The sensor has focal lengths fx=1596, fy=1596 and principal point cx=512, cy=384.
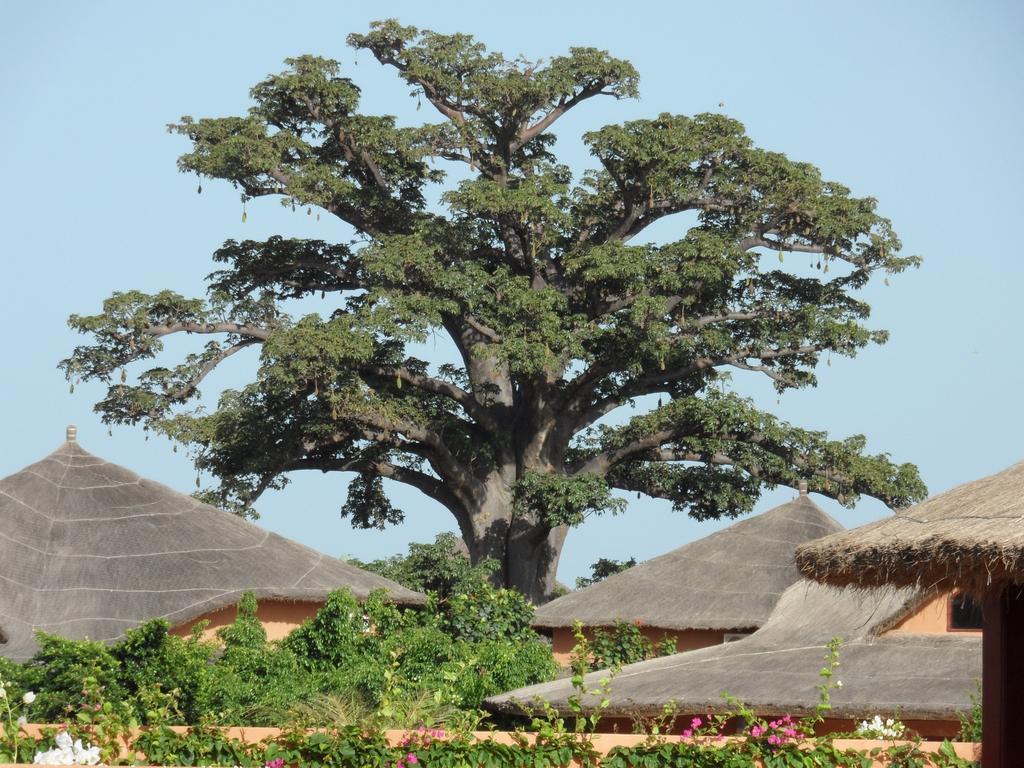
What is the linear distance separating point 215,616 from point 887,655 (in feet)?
22.4

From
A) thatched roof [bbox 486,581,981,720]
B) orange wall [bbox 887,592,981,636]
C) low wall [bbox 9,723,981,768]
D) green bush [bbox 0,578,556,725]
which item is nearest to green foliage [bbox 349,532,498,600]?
green bush [bbox 0,578,556,725]

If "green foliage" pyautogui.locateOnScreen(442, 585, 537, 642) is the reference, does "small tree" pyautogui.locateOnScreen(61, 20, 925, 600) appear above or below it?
above

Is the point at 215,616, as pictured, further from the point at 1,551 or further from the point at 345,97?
the point at 345,97

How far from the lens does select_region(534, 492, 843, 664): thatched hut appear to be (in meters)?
19.7

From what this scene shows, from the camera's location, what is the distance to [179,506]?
56.5 feet

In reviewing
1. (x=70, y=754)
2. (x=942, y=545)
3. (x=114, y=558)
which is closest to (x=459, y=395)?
(x=114, y=558)

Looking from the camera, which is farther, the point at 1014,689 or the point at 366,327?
the point at 366,327

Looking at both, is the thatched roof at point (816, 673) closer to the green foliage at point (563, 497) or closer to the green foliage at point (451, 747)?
the green foliage at point (451, 747)

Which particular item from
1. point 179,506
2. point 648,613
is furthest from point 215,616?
point 648,613

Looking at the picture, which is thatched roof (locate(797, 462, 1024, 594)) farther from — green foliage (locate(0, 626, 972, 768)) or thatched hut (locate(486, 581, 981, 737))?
Answer: thatched hut (locate(486, 581, 981, 737))

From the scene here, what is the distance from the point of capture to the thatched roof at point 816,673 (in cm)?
1333

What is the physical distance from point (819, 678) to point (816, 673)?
7.7 inches

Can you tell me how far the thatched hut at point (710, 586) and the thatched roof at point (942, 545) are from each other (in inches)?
436

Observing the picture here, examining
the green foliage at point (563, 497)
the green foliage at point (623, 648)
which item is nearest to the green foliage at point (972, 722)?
the green foliage at point (623, 648)
